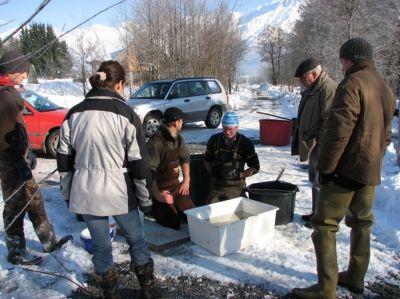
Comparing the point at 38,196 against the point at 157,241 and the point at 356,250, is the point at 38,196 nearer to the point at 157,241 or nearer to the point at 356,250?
the point at 157,241

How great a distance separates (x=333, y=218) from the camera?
300 centimetres

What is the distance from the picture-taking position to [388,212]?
202 inches

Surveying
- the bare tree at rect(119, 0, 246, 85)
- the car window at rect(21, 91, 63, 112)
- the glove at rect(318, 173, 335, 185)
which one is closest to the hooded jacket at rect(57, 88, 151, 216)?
the glove at rect(318, 173, 335, 185)

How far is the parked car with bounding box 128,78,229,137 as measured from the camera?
11523 millimetres

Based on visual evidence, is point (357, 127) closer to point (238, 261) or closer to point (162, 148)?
point (238, 261)

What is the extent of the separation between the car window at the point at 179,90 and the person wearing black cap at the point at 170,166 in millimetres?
7781

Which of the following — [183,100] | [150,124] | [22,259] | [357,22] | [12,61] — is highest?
[357,22]

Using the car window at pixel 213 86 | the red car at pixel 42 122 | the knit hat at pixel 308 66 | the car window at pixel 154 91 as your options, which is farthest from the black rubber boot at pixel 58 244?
the car window at pixel 213 86

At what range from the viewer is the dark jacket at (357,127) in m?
2.76

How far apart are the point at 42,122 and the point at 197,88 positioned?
5.90m

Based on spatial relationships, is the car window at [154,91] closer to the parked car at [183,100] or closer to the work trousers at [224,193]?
the parked car at [183,100]

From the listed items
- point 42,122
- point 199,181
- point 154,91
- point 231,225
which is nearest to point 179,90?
point 154,91

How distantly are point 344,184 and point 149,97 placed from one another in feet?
33.0

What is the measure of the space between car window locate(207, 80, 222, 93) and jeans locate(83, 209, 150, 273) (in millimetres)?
10967
